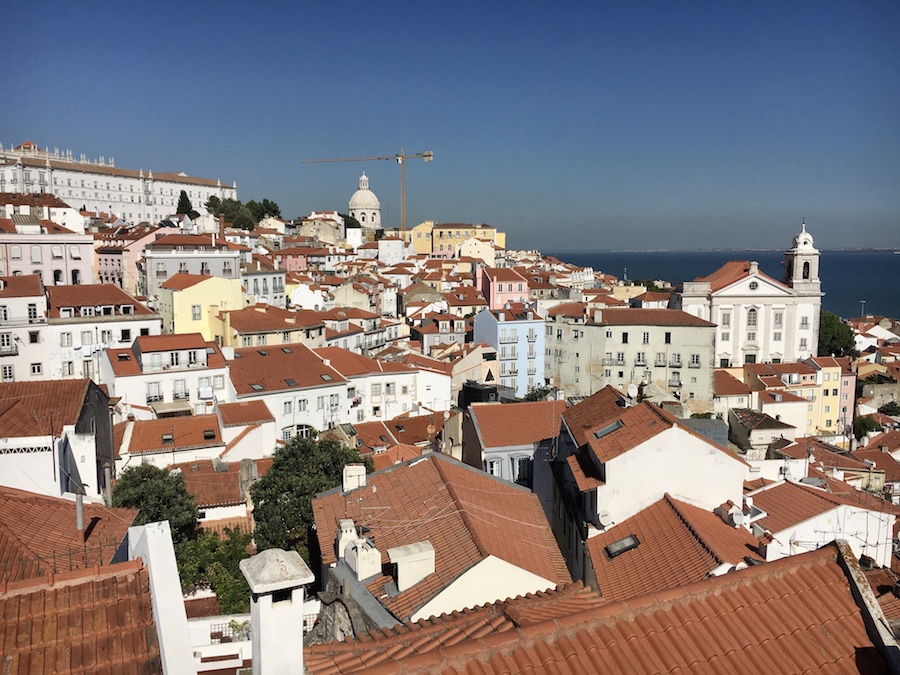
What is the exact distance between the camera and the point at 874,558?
13.9 meters

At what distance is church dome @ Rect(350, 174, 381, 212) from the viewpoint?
423 feet

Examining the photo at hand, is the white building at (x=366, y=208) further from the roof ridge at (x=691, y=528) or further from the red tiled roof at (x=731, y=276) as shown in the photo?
the roof ridge at (x=691, y=528)

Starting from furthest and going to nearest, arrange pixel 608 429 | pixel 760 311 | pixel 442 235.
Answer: pixel 442 235 → pixel 760 311 → pixel 608 429

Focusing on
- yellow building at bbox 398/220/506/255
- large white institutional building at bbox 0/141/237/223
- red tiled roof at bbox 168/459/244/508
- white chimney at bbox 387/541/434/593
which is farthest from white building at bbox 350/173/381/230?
white chimney at bbox 387/541/434/593

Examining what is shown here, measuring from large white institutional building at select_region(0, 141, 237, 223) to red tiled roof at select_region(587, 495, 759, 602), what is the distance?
308 ft

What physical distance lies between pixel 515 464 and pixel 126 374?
65.9 feet

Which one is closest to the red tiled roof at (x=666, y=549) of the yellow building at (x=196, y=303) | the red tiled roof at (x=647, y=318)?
the yellow building at (x=196, y=303)

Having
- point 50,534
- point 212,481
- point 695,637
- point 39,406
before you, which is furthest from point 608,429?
point 212,481

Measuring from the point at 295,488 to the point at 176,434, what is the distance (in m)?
11.8

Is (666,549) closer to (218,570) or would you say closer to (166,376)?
(218,570)

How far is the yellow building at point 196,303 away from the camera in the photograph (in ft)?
139

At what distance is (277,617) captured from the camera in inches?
185

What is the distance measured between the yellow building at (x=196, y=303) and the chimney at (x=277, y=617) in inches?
A: 1548

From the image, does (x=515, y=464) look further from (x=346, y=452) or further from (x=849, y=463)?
(x=849, y=463)
